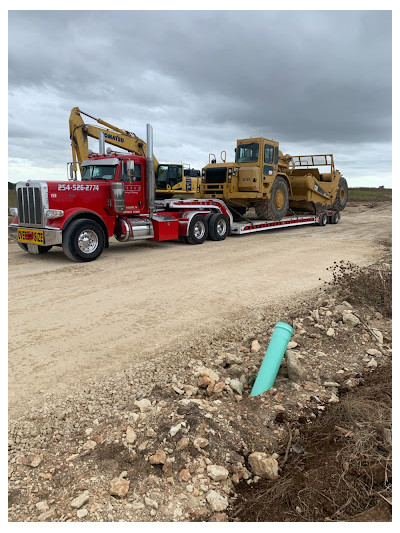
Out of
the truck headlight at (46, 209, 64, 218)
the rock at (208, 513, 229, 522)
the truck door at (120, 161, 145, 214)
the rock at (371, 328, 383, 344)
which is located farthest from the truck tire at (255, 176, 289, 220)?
the rock at (208, 513, 229, 522)

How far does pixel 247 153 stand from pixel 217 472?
13863mm

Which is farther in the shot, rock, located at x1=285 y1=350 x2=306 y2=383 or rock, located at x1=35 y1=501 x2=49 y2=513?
rock, located at x1=285 y1=350 x2=306 y2=383

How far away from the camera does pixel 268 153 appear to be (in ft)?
50.3

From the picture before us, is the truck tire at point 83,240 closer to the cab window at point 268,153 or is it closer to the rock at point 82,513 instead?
the rock at point 82,513

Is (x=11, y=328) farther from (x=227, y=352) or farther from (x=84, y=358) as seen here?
(x=227, y=352)

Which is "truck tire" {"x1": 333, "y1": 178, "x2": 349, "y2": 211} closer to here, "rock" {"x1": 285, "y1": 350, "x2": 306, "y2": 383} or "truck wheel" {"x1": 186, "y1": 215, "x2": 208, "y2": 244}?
"truck wheel" {"x1": 186, "y1": 215, "x2": 208, "y2": 244}

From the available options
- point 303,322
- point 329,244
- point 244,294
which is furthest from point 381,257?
point 303,322

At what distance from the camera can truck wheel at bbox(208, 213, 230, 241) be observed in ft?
44.9

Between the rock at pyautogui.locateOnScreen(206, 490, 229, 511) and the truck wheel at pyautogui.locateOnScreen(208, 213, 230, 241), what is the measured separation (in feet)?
37.0

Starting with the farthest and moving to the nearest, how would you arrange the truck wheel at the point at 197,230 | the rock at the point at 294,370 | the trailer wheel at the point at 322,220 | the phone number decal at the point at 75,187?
the trailer wheel at the point at 322,220 < the truck wheel at the point at 197,230 < the phone number decal at the point at 75,187 < the rock at the point at 294,370

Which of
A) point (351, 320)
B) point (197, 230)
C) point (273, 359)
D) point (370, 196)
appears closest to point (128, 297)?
point (273, 359)

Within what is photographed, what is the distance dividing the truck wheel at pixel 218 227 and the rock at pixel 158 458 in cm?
1100

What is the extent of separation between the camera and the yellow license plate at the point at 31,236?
382 inches

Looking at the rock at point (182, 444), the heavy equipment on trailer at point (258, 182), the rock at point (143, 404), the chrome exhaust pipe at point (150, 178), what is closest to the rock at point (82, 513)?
the rock at point (182, 444)
